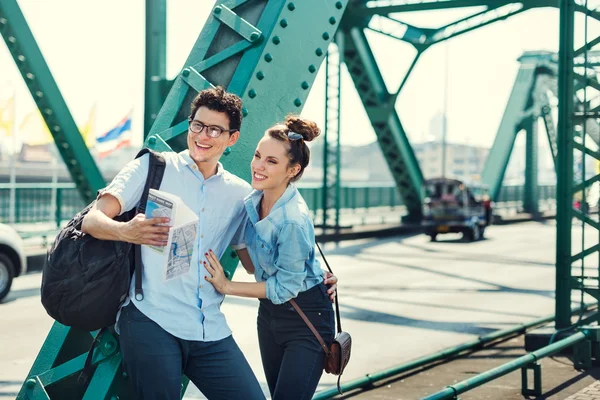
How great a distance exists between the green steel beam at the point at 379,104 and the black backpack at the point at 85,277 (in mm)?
21042

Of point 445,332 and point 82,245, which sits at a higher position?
point 82,245

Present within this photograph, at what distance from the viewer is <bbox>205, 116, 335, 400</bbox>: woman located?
3375mm

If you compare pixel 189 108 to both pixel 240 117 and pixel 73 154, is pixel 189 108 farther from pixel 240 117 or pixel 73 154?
pixel 73 154

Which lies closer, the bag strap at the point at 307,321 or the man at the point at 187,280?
the man at the point at 187,280

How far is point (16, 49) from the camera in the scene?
11438mm

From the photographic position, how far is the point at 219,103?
3229 millimetres

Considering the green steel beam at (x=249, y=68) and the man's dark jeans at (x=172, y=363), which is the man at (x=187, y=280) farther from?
the green steel beam at (x=249, y=68)

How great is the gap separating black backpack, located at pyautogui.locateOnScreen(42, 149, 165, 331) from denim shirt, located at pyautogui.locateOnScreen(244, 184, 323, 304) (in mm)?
538

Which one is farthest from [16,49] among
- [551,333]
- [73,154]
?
[551,333]

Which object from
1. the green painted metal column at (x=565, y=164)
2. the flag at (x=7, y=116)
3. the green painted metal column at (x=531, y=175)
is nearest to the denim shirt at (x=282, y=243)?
the green painted metal column at (x=565, y=164)

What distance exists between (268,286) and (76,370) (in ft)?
2.58

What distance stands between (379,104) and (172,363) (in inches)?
880

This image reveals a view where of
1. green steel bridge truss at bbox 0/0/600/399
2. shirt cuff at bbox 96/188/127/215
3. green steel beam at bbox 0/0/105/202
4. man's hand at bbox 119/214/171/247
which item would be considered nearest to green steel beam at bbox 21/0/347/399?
green steel bridge truss at bbox 0/0/600/399

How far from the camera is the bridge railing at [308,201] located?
59.9ft
